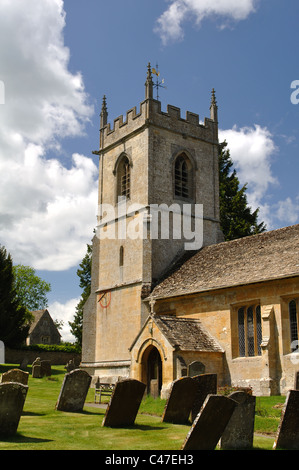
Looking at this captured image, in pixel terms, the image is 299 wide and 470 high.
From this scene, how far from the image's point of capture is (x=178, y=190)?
30.6m

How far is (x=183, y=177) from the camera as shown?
31.2 metres

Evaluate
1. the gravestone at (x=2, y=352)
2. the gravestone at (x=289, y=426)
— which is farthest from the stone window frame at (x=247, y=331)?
the gravestone at (x=2, y=352)

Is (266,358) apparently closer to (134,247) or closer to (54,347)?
(134,247)

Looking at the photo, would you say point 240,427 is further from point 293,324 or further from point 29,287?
point 29,287

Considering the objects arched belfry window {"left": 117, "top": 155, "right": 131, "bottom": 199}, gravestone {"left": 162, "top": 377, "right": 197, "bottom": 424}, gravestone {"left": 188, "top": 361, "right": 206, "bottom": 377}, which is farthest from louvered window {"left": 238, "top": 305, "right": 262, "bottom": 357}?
arched belfry window {"left": 117, "top": 155, "right": 131, "bottom": 199}

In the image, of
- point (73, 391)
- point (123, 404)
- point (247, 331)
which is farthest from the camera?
point (247, 331)

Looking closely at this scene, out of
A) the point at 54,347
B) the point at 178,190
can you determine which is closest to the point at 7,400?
the point at 178,190

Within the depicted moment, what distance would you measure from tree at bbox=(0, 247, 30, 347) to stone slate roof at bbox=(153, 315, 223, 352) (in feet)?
60.5

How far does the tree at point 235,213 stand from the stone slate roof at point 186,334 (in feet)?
55.8

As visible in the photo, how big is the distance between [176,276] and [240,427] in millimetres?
16311

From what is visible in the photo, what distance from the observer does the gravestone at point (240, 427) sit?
1058cm

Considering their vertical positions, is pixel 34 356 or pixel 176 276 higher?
pixel 176 276

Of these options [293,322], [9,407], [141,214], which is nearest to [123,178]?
[141,214]
